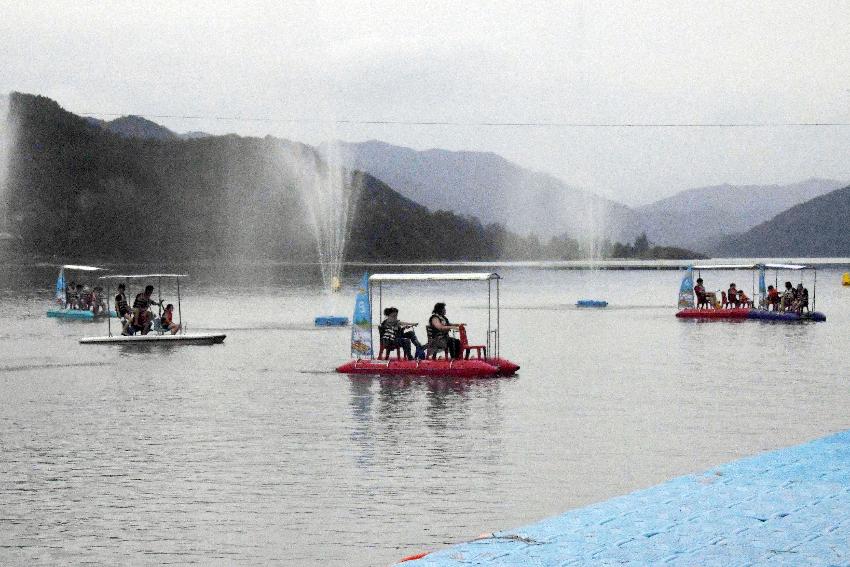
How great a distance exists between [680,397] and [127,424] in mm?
→ 17577

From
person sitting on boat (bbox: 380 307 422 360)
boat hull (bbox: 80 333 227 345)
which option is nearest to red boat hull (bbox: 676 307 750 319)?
boat hull (bbox: 80 333 227 345)

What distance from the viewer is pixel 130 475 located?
24.0 metres

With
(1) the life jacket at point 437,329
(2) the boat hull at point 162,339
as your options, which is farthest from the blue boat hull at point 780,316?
(1) the life jacket at point 437,329

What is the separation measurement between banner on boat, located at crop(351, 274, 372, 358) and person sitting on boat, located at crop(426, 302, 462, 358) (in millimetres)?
2314

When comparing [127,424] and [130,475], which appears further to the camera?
[127,424]

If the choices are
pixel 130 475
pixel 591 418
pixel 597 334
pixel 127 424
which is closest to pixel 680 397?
pixel 591 418

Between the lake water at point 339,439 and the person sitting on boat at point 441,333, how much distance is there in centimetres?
152

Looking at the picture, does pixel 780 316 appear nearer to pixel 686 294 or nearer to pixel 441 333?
pixel 686 294

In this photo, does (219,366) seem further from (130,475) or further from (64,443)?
(130,475)

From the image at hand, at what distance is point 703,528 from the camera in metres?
15.7

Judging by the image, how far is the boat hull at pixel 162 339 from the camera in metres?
57.8

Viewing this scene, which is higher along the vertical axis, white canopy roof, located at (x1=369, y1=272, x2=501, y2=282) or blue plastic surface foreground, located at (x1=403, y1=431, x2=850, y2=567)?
white canopy roof, located at (x1=369, y1=272, x2=501, y2=282)

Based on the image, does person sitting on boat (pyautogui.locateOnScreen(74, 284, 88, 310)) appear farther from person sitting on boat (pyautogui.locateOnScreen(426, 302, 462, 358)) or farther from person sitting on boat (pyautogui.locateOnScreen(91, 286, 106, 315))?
person sitting on boat (pyautogui.locateOnScreen(426, 302, 462, 358))

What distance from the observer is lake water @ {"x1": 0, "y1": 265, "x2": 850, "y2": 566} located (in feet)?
62.7
